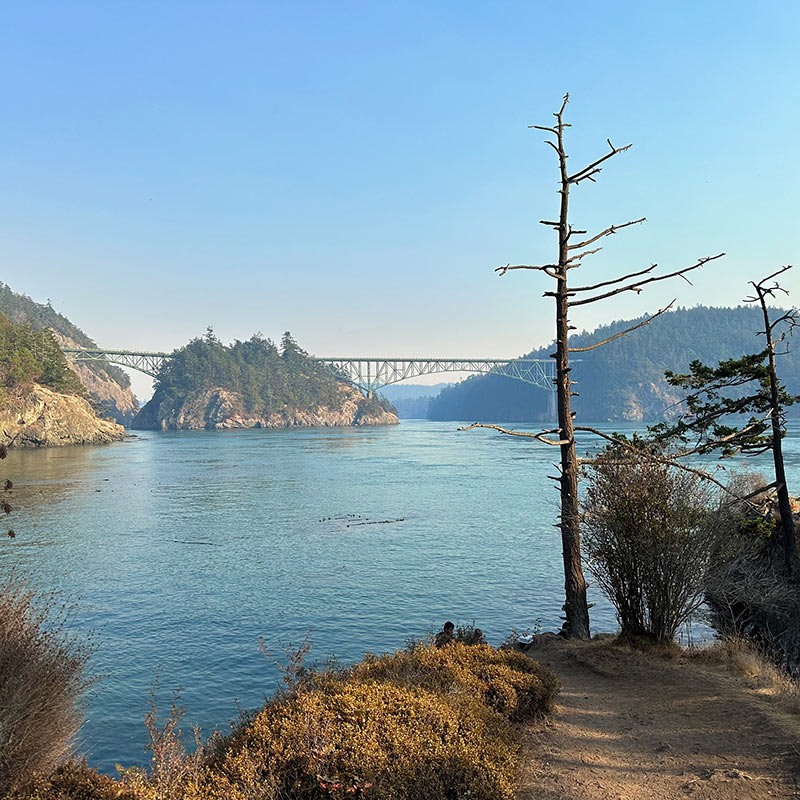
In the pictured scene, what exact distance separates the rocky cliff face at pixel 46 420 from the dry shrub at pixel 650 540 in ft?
298

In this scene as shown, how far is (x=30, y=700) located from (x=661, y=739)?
25.5 ft

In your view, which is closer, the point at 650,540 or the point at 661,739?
the point at 661,739

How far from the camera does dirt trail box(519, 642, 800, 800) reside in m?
7.30

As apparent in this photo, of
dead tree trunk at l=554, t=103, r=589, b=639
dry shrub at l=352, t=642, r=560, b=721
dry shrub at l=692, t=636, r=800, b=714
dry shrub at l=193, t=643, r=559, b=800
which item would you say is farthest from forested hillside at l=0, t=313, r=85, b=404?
dry shrub at l=692, t=636, r=800, b=714

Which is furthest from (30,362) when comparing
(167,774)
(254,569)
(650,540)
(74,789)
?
(167,774)

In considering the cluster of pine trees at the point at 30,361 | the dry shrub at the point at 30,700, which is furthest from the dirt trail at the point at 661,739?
the cluster of pine trees at the point at 30,361

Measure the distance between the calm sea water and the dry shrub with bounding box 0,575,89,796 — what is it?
13.8 feet

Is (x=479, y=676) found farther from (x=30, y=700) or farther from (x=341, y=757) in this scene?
(x=30, y=700)

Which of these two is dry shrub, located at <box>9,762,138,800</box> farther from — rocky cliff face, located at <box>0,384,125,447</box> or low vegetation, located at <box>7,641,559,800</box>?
rocky cliff face, located at <box>0,384,125,447</box>

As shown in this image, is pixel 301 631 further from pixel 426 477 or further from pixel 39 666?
pixel 426 477

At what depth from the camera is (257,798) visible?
6113 mm

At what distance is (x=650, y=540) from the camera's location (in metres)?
12.1

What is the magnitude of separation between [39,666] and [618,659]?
9510 mm

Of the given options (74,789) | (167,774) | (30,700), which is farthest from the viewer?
(30,700)
